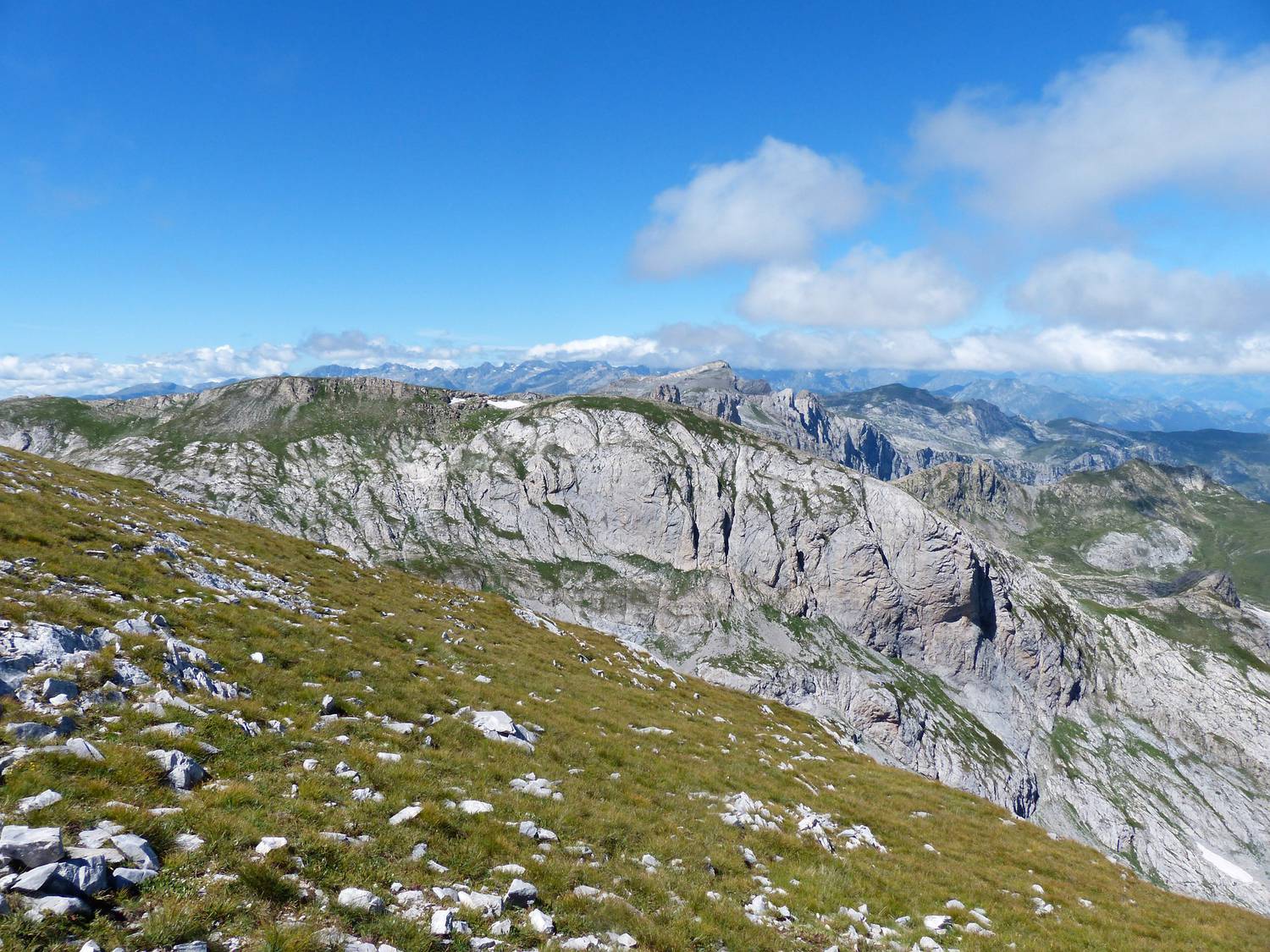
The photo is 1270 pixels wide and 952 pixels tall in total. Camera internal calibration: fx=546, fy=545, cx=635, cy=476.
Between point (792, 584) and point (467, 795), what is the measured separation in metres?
185

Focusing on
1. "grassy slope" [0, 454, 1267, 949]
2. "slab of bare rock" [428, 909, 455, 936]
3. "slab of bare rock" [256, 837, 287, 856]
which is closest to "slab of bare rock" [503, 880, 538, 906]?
"grassy slope" [0, 454, 1267, 949]

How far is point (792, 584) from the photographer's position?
18700 centimetres

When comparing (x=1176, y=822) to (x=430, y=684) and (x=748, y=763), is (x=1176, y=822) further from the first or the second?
(x=430, y=684)

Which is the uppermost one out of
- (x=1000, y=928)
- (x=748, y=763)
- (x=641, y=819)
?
(x=641, y=819)

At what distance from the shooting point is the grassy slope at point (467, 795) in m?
8.75

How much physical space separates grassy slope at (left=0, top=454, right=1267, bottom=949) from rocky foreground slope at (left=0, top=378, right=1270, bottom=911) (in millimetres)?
142750

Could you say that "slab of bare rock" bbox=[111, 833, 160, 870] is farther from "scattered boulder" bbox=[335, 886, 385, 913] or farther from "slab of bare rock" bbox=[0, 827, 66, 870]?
"scattered boulder" bbox=[335, 886, 385, 913]

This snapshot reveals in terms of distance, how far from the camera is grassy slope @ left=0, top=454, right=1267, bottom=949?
8.75m

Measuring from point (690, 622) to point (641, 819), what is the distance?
166 metres

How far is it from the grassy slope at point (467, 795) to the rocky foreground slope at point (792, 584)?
5620 inches

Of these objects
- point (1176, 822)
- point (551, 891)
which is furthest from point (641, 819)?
point (1176, 822)

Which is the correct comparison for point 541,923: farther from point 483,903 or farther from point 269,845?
point 269,845

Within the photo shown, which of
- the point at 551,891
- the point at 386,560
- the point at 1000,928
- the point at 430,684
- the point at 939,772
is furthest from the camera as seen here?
the point at 386,560

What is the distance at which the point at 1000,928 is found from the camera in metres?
15.3
